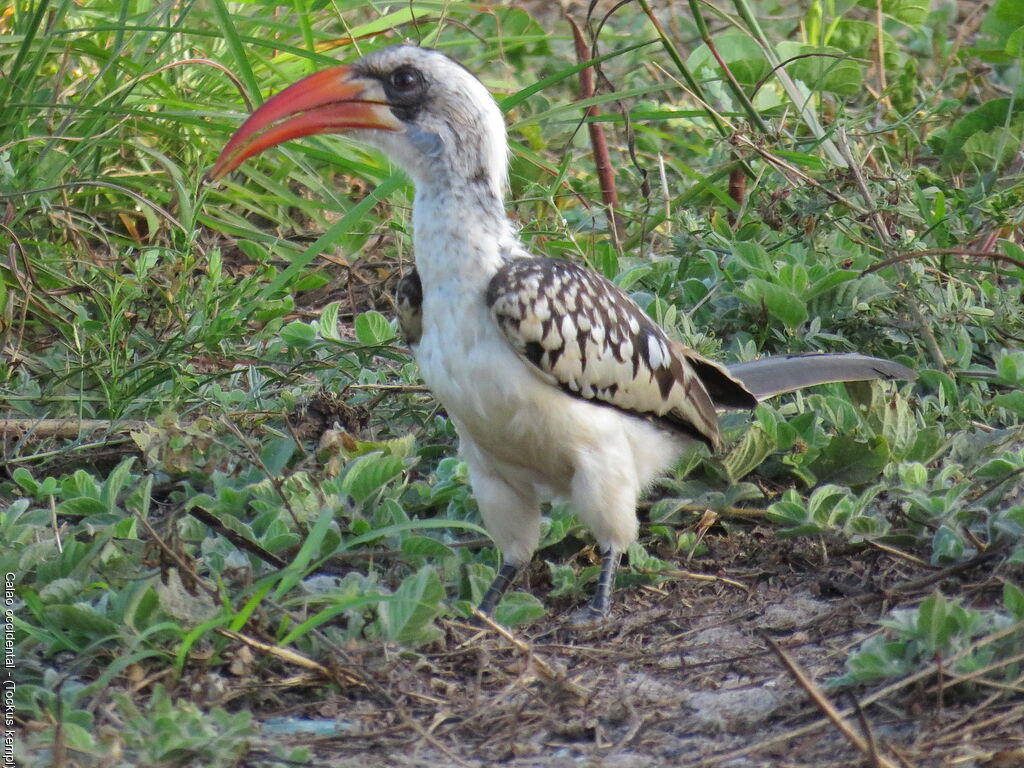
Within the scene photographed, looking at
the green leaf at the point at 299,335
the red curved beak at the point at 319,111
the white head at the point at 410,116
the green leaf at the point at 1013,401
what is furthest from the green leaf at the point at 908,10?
the red curved beak at the point at 319,111

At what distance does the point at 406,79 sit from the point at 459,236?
46 cm

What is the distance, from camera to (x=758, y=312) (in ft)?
13.7

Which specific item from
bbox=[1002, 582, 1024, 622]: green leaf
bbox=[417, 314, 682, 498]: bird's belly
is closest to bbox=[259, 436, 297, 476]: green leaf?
bbox=[417, 314, 682, 498]: bird's belly

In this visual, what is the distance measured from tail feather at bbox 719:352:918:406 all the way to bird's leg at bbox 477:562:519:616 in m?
0.81

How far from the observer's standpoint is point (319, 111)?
10.7ft

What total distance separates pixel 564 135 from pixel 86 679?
3757 mm

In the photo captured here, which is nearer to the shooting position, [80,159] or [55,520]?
[55,520]

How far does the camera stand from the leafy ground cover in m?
2.54

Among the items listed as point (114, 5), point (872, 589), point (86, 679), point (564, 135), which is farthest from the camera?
point (564, 135)

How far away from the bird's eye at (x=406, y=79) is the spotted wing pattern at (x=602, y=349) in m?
0.53

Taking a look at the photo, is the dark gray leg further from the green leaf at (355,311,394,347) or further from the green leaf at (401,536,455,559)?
the green leaf at (355,311,394,347)

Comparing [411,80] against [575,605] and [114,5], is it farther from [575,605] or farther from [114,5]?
[114,5]

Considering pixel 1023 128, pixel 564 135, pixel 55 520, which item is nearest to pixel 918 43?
pixel 1023 128

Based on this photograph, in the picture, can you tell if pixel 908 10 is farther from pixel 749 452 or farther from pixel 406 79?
pixel 406 79
